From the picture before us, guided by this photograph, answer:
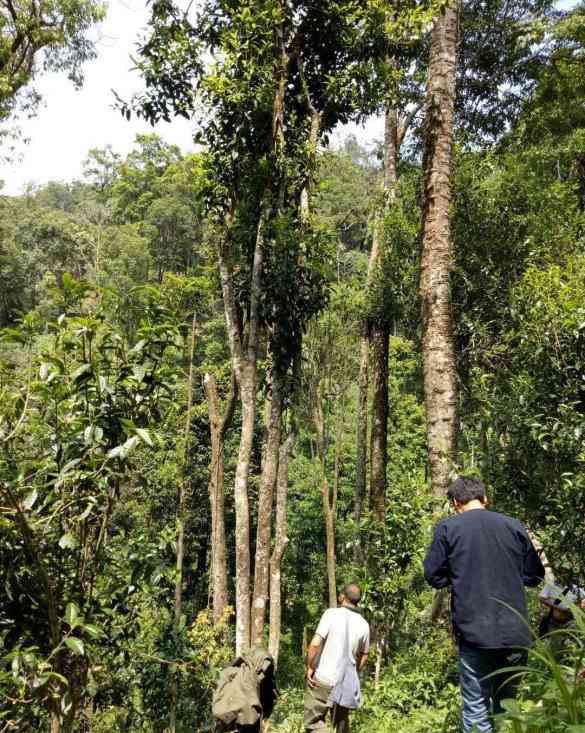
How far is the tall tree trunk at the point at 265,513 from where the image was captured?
Result: 643 centimetres

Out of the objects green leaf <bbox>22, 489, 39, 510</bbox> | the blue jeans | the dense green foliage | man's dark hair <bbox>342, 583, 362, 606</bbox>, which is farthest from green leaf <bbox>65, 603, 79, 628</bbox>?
man's dark hair <bbox>342, 583, 362, 606</bbox>

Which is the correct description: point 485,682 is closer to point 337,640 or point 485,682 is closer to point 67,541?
point 337,640

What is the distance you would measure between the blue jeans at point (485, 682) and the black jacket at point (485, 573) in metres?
0.08

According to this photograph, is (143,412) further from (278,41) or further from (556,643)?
(278,41)

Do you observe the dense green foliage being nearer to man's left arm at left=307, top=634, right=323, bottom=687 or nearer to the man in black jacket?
the man in black jacket

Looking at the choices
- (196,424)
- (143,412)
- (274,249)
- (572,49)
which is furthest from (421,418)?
(143,412)

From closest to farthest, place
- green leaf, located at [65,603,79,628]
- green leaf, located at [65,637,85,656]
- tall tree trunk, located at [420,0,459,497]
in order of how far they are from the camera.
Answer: green leaf, located at [65,637,85,656] < green leaf, located at [65,603,79,628] < tall tree trunk, located at [420,0,459,497]

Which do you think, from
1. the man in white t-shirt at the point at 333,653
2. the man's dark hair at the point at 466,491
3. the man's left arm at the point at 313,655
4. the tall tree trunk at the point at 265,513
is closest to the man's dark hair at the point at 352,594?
the man in white t-shirt at the point at 333,653

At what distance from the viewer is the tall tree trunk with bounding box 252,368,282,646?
21.1 ft

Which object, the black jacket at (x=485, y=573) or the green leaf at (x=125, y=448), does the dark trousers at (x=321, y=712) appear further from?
the green leaf at (x=125, y=448)

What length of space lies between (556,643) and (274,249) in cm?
453

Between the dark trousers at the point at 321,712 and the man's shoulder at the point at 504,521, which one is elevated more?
the man's shoulder at the point at 504,521

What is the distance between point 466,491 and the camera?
3154mm

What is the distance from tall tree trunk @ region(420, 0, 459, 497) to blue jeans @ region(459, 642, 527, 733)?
2.07m
